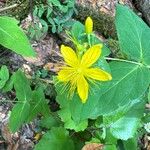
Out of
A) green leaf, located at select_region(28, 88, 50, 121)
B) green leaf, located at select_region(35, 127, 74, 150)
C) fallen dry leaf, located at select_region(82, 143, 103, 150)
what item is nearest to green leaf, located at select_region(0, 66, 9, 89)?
green leaf, located at select_region(28, 88, 50, 121)

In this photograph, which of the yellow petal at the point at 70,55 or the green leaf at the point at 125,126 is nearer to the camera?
the yellow petal at the point at 70,55

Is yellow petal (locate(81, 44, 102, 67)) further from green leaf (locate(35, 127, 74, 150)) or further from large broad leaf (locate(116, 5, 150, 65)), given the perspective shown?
green leaf (locate(35, 127, 74, 150))

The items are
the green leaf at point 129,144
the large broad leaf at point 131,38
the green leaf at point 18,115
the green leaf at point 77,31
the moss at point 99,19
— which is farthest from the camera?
the moss at point 99,19

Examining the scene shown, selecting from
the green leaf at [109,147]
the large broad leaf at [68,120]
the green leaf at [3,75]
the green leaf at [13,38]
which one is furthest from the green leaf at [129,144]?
the green leaf at [13,38]

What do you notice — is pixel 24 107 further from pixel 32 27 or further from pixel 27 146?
pixel 32 27

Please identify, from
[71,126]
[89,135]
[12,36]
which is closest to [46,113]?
[71,126]

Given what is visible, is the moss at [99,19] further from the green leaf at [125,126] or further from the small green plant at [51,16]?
the green leaf at [125,126]

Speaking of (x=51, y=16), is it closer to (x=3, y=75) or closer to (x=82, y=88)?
(x=3, y=75)
